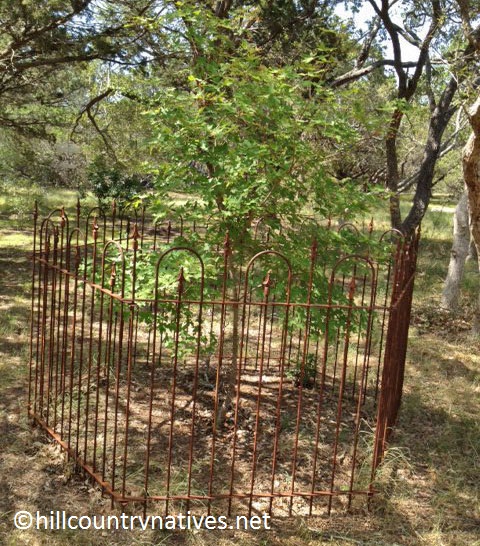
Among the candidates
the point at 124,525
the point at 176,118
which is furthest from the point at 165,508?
the point at 176,118

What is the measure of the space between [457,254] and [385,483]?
6.50 m

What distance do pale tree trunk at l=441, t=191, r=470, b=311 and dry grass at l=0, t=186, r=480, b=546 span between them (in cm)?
297

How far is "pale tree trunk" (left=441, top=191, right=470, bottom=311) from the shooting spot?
9.74 meters

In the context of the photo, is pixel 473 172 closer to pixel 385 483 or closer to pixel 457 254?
pixel 385 483

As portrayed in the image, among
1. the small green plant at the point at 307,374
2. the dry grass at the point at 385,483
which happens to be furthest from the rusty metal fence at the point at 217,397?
the dry grass at the point at 385,483

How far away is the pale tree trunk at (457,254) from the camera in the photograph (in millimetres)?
9742

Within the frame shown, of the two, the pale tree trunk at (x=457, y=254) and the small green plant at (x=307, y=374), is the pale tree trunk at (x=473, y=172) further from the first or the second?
the pale tree trunk at (x=457, y=254)

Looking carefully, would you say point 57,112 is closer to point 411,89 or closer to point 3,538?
point 411,89

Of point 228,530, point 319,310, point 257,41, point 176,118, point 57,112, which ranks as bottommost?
point 228,530

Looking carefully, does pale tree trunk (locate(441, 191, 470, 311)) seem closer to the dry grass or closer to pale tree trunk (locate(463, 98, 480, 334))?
the dry grass

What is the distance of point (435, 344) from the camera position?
8484mm

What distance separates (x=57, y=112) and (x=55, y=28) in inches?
184

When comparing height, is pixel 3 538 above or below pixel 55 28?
below

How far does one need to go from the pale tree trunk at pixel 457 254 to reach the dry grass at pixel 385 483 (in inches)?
117
